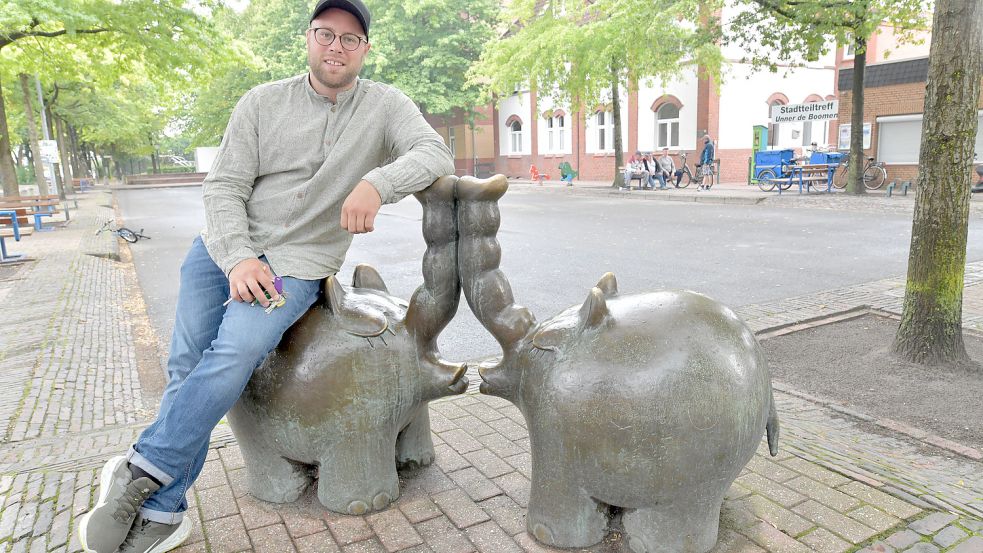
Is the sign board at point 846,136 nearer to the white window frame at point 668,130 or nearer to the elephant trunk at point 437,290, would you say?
the white window frame at point 668,130

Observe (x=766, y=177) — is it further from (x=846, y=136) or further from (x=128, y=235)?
(x=128, y=235)

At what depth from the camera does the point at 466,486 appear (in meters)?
3.10

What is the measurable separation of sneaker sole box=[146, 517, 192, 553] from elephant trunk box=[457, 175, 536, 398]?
129 cm

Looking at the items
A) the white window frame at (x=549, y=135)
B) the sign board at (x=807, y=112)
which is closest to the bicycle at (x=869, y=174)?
the sign board at (x=807, y=112)

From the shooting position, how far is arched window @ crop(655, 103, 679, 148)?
93.1 feet

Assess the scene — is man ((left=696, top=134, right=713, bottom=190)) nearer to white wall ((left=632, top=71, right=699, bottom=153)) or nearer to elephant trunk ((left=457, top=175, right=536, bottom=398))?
white wall ((left=632, top=71, right=699, bottom=153))

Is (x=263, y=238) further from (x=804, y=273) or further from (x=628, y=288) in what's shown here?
(x=804, y=273)

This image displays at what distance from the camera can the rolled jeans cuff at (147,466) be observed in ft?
8.13

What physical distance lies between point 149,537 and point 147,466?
0.93 ft

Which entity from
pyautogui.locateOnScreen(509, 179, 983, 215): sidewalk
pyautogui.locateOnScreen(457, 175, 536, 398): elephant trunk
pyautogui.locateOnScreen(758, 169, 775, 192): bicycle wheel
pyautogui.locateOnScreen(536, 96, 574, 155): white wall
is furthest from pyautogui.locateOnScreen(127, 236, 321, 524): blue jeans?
pyautogui.locateOnScreen(536, 96, 574, 155): white wall

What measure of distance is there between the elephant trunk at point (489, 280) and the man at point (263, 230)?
0.65ft

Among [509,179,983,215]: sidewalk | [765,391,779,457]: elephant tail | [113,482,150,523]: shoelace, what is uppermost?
[765,391,779,457]: elephant tail

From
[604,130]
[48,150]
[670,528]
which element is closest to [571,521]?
[670,528]

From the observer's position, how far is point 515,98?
1484 inches
